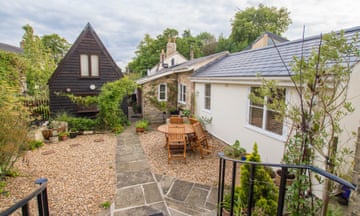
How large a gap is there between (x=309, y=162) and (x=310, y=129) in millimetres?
407

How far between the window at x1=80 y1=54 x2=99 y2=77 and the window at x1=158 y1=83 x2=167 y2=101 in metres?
4.02

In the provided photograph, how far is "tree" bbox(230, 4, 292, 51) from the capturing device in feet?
95.2

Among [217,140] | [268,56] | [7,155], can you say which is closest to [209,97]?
[217,140]

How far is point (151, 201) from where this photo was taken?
3561 millimetres

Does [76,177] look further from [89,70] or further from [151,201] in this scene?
[89,70]

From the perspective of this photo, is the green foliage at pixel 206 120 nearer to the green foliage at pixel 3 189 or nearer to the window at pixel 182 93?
the window at pixel 182 93

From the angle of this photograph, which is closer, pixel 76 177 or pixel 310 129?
pixel 310 129

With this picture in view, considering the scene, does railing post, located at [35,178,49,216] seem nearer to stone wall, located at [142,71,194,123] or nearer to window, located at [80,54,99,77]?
stone wall, located at [142,71,194,123]

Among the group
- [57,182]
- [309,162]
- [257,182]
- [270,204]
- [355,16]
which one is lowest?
[57,182]

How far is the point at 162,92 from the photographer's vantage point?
11.9 m

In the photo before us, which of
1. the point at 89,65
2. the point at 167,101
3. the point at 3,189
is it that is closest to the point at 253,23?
the point at 167,101

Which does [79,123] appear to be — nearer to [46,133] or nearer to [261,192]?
[46,133]

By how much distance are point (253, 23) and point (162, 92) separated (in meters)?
26.0

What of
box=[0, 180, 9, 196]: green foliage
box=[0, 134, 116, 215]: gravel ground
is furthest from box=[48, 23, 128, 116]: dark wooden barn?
box=[0, 180, 9, 196]: green foliage
